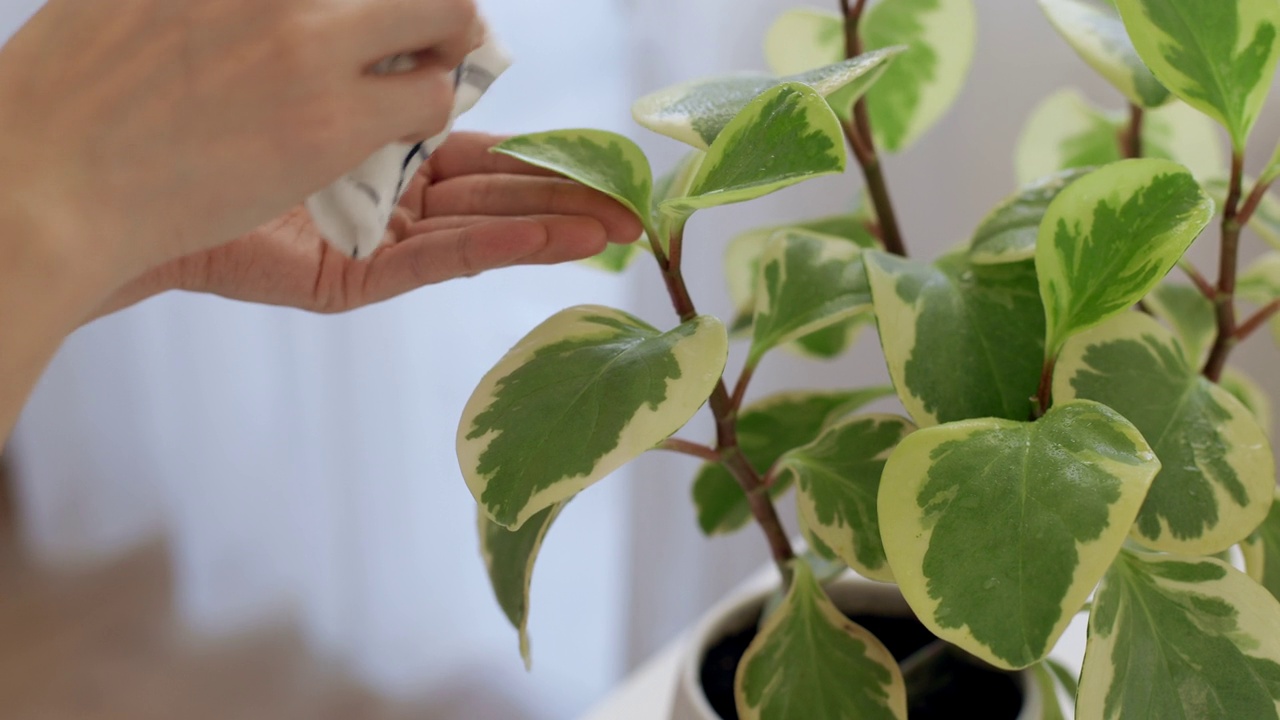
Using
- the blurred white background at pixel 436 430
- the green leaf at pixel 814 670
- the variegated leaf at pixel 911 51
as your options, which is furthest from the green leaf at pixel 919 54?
the blurred white background at pixel 436 430

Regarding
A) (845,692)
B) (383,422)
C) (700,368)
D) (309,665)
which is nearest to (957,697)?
(845,692)

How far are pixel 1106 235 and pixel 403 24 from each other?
0.27m

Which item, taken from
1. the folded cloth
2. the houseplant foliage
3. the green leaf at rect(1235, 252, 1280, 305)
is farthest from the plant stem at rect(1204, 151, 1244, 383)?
the folded cloth

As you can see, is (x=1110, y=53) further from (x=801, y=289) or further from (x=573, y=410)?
(x=573, y=410)

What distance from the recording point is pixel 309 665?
5.49 ft

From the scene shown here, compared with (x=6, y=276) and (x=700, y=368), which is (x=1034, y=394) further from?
(x=6, y=276)

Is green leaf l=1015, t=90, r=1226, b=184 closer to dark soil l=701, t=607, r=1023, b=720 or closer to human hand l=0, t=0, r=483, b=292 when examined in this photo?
dark soil l=701, t=607, r=1023, b=720

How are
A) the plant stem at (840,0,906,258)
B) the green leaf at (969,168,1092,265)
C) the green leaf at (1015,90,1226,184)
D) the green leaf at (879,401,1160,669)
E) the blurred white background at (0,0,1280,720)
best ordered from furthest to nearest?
the blurred white background at (0,0,1280,720) < the green leaf at (1015,90,1226,184) < the plant stem at (840,0,906,258) < the green leaf at (969,168,1092,265) < the green leaf at (879,401,1160,669)

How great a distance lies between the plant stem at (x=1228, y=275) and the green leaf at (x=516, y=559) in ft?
1.04

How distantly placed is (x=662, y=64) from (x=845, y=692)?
89 cm

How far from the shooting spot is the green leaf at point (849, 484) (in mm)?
459

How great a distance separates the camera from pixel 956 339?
441mm

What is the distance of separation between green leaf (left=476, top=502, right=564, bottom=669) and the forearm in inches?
6.8

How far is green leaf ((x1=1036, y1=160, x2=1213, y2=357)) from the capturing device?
1.33 feet
